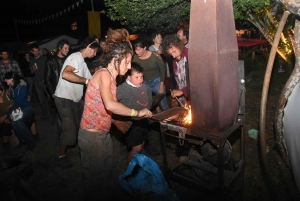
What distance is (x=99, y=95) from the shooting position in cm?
Answer: 327

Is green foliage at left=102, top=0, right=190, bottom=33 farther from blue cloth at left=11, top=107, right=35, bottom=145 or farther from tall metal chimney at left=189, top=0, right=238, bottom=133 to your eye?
blue cloth at left=11, top=107, right=35, bottom=145

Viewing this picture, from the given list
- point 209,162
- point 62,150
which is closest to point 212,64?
point 209,162

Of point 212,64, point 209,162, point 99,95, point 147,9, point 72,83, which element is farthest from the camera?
point 72,83

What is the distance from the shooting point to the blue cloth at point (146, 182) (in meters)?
3.45

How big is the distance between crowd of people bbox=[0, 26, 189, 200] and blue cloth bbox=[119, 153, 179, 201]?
0.34m

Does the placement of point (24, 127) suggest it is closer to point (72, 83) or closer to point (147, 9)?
point (72, 83)

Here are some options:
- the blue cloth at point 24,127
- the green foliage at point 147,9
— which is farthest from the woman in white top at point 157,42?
the blue cloth at point 24,127

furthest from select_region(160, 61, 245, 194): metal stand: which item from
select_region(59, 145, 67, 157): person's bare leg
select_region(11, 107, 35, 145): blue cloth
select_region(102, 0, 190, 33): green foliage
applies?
select_region(11, 107, 35, 145): blue cloth

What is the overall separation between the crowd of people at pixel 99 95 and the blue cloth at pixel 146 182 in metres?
0.34

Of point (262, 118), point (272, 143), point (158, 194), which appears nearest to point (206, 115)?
point (262, 118)

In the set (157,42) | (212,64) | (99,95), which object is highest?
(157,42)

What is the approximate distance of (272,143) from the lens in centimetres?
547

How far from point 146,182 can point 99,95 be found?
137 centimetres

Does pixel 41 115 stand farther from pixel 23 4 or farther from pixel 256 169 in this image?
pixel 23 4
